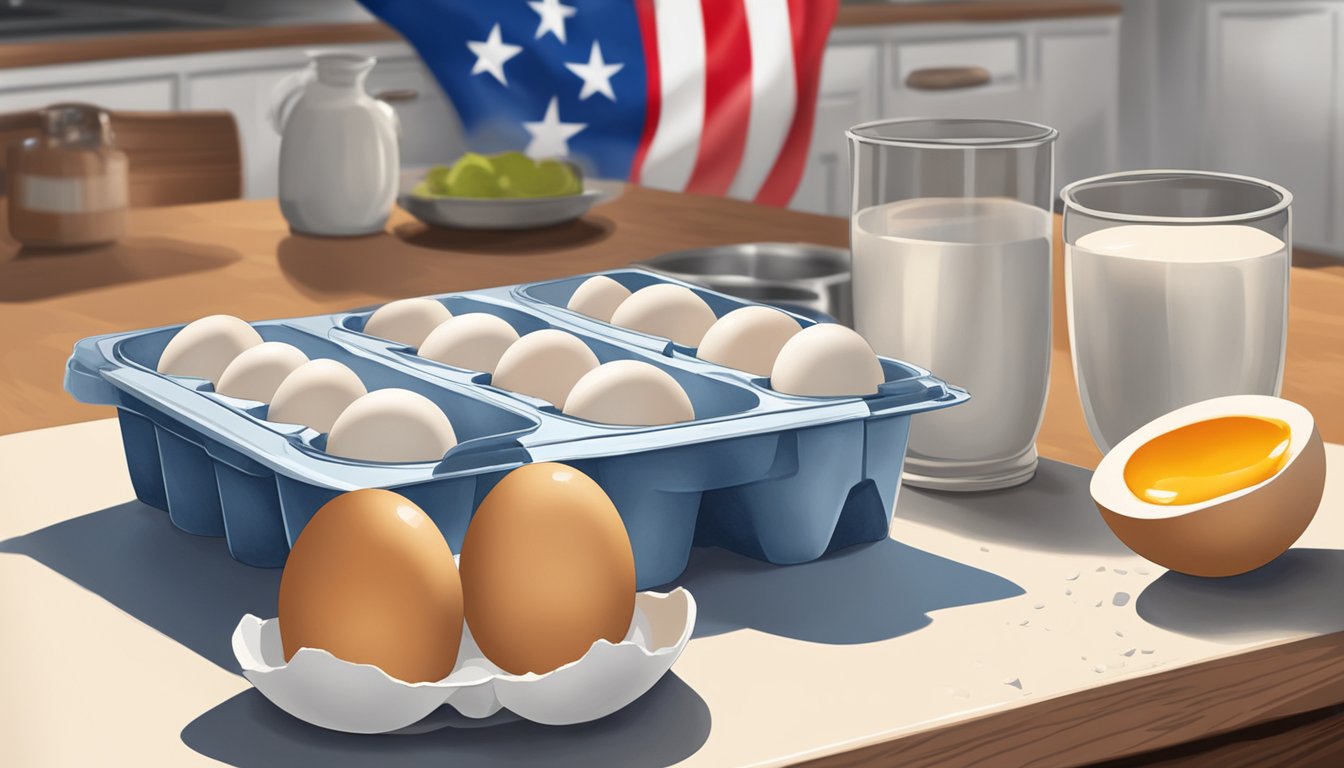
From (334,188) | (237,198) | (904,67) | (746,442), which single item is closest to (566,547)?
(746,442)

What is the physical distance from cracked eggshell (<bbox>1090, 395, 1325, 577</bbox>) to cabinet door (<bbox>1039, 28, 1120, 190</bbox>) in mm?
3579

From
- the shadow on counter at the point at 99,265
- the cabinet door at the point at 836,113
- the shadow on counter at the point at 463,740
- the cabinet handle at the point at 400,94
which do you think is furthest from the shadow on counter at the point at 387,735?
the cabinet door at the point at 836,113

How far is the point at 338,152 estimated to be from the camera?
5.42ft

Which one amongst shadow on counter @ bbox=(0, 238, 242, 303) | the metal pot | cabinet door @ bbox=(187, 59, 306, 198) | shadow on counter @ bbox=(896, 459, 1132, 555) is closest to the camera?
shadow on counter @ bbox=(896, 459, 1132, 555)

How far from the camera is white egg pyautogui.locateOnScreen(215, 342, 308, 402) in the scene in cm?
79

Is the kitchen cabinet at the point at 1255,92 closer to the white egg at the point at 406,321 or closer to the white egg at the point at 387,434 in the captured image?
the white egg at the point at 406,321

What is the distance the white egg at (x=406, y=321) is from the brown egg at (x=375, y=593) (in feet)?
1.09

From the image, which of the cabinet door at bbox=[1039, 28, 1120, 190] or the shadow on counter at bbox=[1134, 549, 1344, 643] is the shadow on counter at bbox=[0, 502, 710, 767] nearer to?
the shadow on counter at bbox=[1134, 549, 1344, 643]

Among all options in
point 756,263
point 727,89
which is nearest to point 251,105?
point 727,89

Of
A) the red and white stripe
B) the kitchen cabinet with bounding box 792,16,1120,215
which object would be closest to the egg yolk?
the red and white stripe

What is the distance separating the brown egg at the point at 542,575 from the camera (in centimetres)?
58

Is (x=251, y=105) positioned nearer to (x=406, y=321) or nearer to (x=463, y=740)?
(x=406, y=321)

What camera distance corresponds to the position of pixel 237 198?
2.14m

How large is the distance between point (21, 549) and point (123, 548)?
0.05 meters
